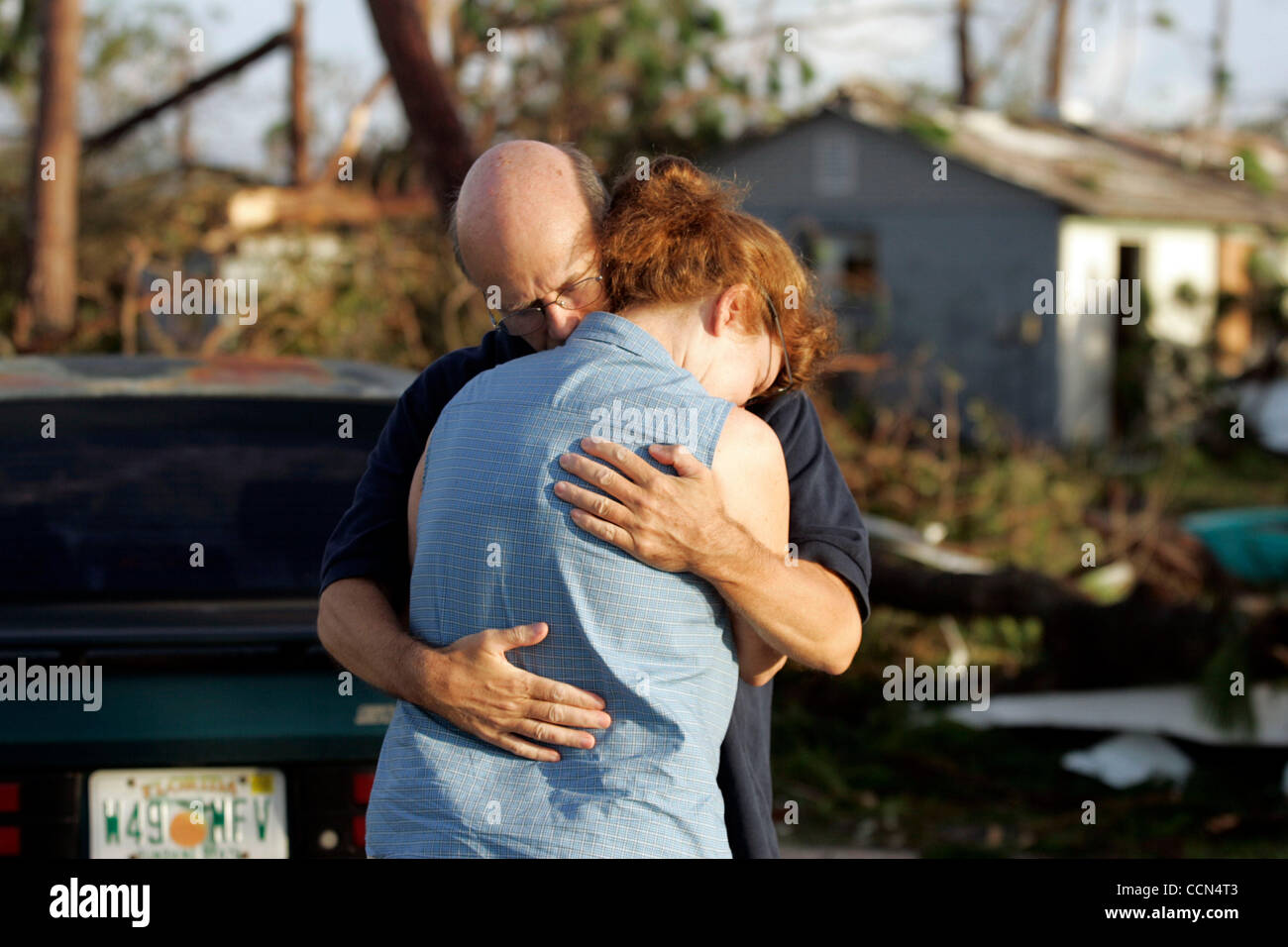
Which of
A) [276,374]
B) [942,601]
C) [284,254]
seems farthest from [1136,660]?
[284,254]

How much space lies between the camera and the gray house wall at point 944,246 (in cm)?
1905

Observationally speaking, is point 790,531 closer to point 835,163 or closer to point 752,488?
point 752,488

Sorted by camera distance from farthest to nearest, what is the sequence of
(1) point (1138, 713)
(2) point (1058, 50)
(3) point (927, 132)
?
(2) point (1058, 50)
(3) point (927, 132)
(1) point (1138, 713)

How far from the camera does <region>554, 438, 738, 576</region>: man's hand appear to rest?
5.85 ft

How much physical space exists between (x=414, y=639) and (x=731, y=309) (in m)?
0.62

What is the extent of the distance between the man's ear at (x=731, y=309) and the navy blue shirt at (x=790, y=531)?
0.19m

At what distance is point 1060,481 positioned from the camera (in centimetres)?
1110

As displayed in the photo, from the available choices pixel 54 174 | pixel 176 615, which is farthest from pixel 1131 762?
pixel 54 174

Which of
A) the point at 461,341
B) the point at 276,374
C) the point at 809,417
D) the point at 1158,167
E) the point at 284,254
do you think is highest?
the point at 1158,167

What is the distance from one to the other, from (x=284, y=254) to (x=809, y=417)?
936 cm

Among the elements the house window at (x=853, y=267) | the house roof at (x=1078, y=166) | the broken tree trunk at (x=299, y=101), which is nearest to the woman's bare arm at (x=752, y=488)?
the broken tree trunk at (x=299, y=101)

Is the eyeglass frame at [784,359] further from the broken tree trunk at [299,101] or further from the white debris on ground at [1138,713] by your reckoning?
the broken tree trunk at [299,101]

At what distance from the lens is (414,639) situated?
1.96m
